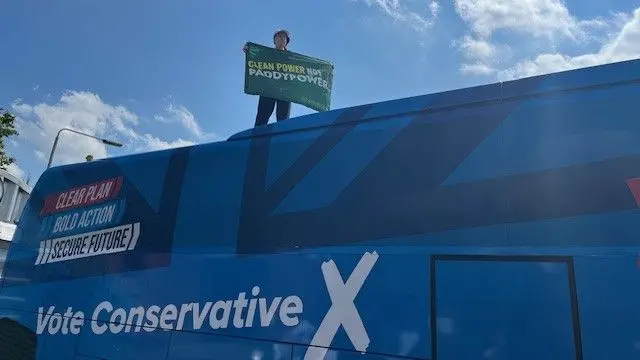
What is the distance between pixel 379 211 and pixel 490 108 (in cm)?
86

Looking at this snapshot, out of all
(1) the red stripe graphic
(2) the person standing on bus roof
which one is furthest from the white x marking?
(2) the person standing on bus roof

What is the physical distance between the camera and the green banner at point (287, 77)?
4.91m

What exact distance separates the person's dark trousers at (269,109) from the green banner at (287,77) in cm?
8

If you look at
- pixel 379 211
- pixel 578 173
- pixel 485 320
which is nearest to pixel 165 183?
pixel 379 211

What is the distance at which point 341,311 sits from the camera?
8.57ft

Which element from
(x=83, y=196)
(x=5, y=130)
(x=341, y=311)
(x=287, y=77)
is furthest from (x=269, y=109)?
(x=5, y=130)

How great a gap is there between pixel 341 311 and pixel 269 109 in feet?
9.41

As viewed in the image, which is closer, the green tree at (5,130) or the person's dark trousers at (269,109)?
the person's dark trousers at (269,109)

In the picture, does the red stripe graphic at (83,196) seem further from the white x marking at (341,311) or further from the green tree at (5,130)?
the green tree at (5,130)

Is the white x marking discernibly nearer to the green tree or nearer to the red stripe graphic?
the red stripe graphic

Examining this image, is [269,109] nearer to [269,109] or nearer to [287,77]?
[269,109]

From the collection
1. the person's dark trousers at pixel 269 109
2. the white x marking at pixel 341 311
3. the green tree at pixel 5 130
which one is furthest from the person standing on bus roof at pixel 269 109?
the green tree at pixel 5 130

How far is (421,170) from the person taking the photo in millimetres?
2680

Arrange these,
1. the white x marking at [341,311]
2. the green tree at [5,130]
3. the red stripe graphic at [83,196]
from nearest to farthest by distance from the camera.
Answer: the white x marking at [341,311]
the red stripe graphic at [83,196]
the green tree at [5,130]
